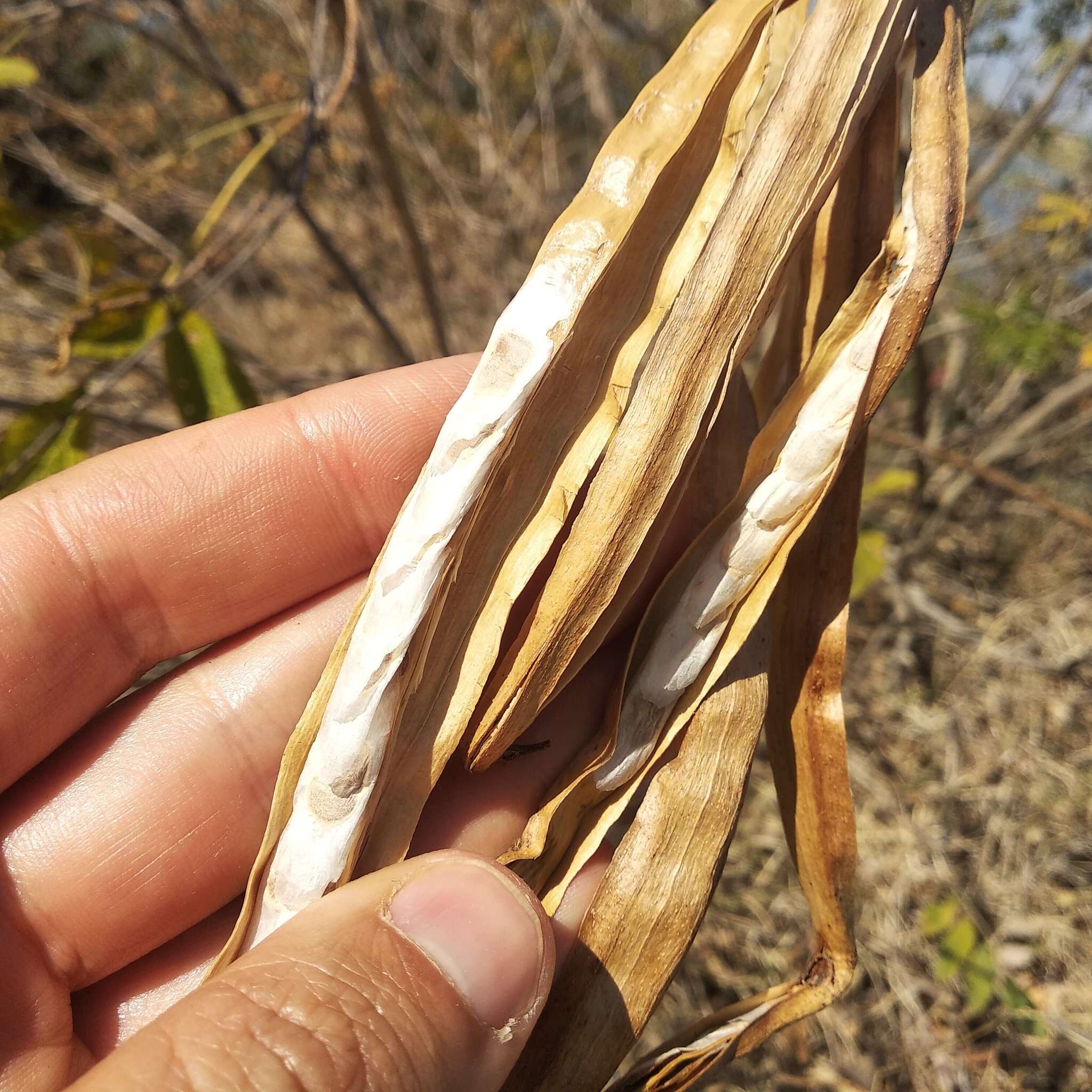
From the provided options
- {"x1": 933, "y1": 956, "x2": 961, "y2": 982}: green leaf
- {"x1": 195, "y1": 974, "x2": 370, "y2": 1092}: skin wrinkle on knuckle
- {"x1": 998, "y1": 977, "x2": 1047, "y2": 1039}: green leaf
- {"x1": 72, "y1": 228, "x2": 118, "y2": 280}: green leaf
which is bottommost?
{"x1": 998, "y1": 977, "x2": 1047, "y2": 1039}: green leaf

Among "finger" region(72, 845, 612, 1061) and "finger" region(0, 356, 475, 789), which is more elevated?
"finger" region(0, 356, 475, 789)

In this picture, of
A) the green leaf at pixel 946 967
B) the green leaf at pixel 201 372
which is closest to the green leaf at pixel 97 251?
the green leaf at pixel 201 372

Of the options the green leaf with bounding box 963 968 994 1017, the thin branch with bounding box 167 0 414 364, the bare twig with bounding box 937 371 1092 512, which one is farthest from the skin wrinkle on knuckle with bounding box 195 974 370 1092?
the bare twig with bounding box 937 371 1092 512

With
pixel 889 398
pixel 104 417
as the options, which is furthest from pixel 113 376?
pixel 889 398

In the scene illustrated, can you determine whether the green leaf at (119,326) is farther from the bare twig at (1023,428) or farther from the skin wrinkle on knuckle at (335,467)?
the bare twig at (1023,428)

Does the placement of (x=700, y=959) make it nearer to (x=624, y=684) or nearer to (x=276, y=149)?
(x=624, y=684)

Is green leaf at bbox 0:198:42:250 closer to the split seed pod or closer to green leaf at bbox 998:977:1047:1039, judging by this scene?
the split seed pod

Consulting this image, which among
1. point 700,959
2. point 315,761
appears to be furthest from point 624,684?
point 700,959

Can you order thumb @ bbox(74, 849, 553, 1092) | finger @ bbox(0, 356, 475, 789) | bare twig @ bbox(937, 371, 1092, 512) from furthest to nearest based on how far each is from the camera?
bare twig @ bbox(937, 371, 1092, 512) < finger @ bbox(0, 356, 475, 789) < thumb @ bbox(74, 849, 553, 1092)
